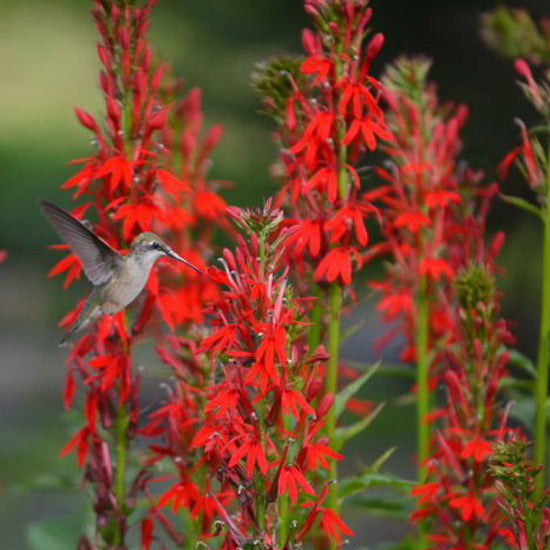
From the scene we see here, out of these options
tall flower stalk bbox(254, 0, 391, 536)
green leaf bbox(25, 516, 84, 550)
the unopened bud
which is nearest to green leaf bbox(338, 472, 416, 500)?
tall flower stalk bbox(254, 0, 391, 536)

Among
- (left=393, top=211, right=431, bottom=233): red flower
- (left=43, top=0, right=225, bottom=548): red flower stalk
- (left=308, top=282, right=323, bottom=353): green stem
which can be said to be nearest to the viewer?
(left=43, top=0, right=225, bottom=548): red flower stalk

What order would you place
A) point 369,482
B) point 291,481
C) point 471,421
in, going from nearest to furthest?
point 291,481
point 369,482
point 471,421

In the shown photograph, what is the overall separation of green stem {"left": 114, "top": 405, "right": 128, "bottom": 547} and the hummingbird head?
257mm

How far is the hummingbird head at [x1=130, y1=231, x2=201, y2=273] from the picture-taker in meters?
1.56

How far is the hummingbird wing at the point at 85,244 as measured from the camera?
155 cm

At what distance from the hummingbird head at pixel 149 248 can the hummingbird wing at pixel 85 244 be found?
7 cm

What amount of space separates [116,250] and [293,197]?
299mm

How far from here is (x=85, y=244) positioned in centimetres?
161

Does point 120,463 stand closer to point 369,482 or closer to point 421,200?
point 369,482

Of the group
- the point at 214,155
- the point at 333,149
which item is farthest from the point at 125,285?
the point at 214,155

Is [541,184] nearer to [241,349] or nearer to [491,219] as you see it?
[241,349]

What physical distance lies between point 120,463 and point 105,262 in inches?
12.8

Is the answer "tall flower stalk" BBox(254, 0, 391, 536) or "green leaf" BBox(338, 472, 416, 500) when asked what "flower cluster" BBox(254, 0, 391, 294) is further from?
"green leaf" BBox(338, 472, 416, 500)

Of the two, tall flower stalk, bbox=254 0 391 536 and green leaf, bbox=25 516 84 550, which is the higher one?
tall flower stalk, bbox=254 0 391 536
